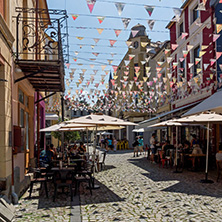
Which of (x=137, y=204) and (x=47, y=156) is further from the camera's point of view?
(x=47, y=156)

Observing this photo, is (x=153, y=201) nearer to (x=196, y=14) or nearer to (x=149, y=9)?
(x=149, y=9)

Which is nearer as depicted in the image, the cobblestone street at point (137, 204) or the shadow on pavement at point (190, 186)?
the cobblestone street at point (137, 204)

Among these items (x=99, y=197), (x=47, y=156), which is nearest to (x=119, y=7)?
(x=99, y=197)

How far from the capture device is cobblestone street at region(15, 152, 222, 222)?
607 centimetres

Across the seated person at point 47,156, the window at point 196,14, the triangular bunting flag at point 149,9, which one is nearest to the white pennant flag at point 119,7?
the triangular bunting flag at point 149,9

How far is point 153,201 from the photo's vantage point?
7.40 meters

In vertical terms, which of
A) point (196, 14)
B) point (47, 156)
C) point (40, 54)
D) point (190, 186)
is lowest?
point (190, 186)

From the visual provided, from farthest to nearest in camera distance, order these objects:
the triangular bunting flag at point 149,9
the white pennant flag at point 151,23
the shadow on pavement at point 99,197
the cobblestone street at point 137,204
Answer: the white pennant flag at point 151,23 < the triangular bunting flag at point 149,9 < the shadow on pavement at point 99,197 < the cobblestone street at point 137,204

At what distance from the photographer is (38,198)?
25.9ft

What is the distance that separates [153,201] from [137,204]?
51 centimetres

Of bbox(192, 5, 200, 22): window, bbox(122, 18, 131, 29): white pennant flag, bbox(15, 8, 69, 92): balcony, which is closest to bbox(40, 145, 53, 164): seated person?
bbox(15, 8, 69, 92): balcony

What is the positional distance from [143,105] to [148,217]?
2837 cm

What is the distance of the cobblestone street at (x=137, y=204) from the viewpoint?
6.07 meters

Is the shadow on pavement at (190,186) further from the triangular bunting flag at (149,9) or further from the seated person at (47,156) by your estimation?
the triangular bunting flag at (149,9)
